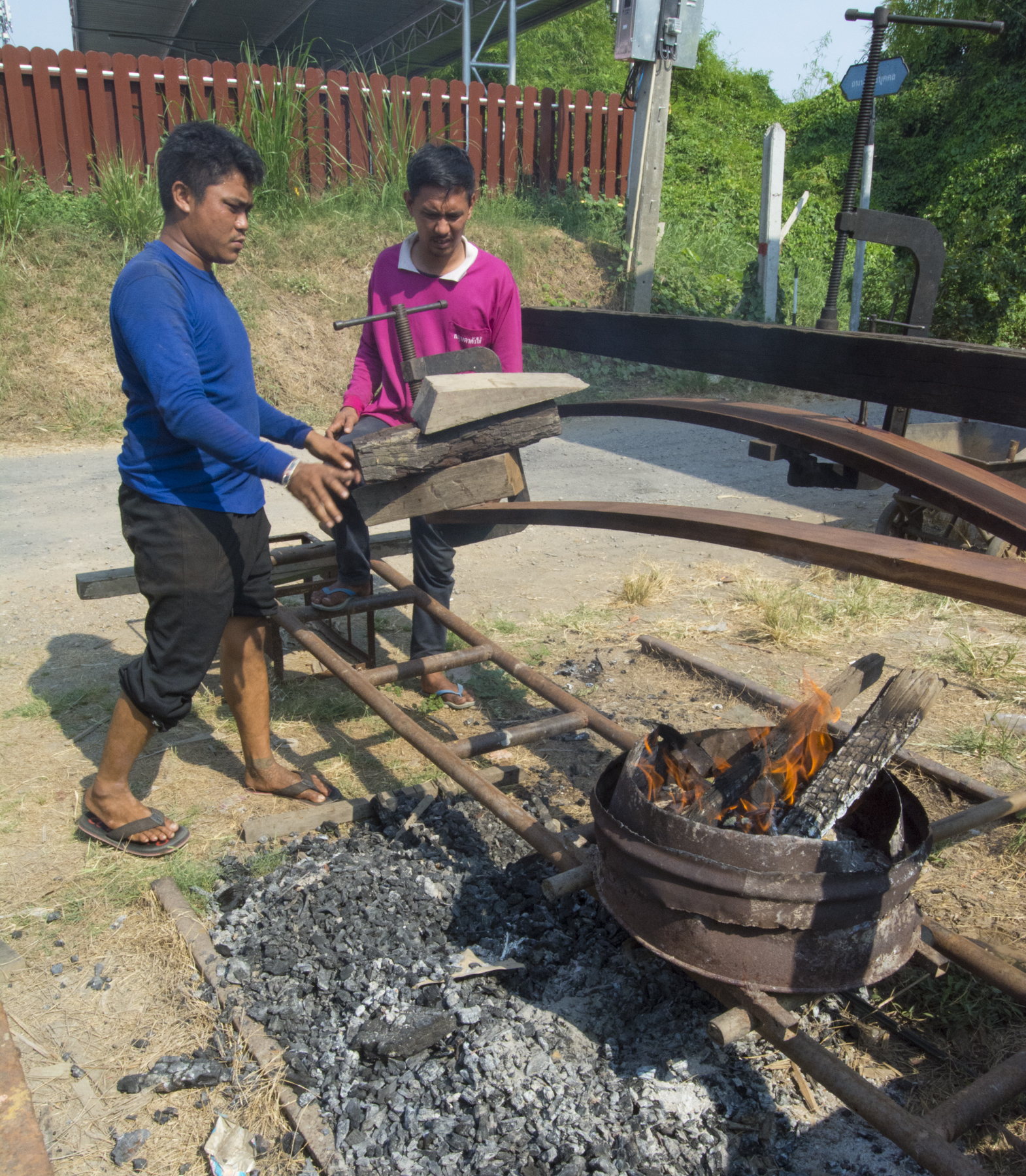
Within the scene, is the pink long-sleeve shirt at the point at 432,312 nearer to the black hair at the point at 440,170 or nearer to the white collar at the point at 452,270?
the white collar at the point at 452,270

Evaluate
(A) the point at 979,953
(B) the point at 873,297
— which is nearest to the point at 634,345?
(A) the point at 979,953

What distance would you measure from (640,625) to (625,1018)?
9.39 feet

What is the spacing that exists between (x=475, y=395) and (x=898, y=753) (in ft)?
7.18

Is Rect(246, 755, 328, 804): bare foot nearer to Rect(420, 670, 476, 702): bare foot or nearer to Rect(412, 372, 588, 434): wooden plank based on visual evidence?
Rect(420, 670, 476, 702): bare foot

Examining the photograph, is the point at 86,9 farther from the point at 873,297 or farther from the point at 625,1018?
the point at 625,1018

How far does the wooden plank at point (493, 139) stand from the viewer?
496 inches

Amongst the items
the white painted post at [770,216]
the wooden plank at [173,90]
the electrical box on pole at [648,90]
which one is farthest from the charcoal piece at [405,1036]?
the white painted post at [770,216]

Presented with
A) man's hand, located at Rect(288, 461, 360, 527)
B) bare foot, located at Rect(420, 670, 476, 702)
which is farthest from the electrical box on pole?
man's hand, located at Rect(288, 461, 360, 527)

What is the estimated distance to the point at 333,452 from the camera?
2727 mm

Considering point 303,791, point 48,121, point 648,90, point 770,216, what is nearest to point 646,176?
point 648,90

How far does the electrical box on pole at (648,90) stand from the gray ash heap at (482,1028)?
33.5 ft

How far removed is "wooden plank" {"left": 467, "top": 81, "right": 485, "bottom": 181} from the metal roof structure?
156 inches

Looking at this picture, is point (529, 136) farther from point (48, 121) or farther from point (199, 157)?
point (199, 157)

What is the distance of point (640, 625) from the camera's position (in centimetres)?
500
